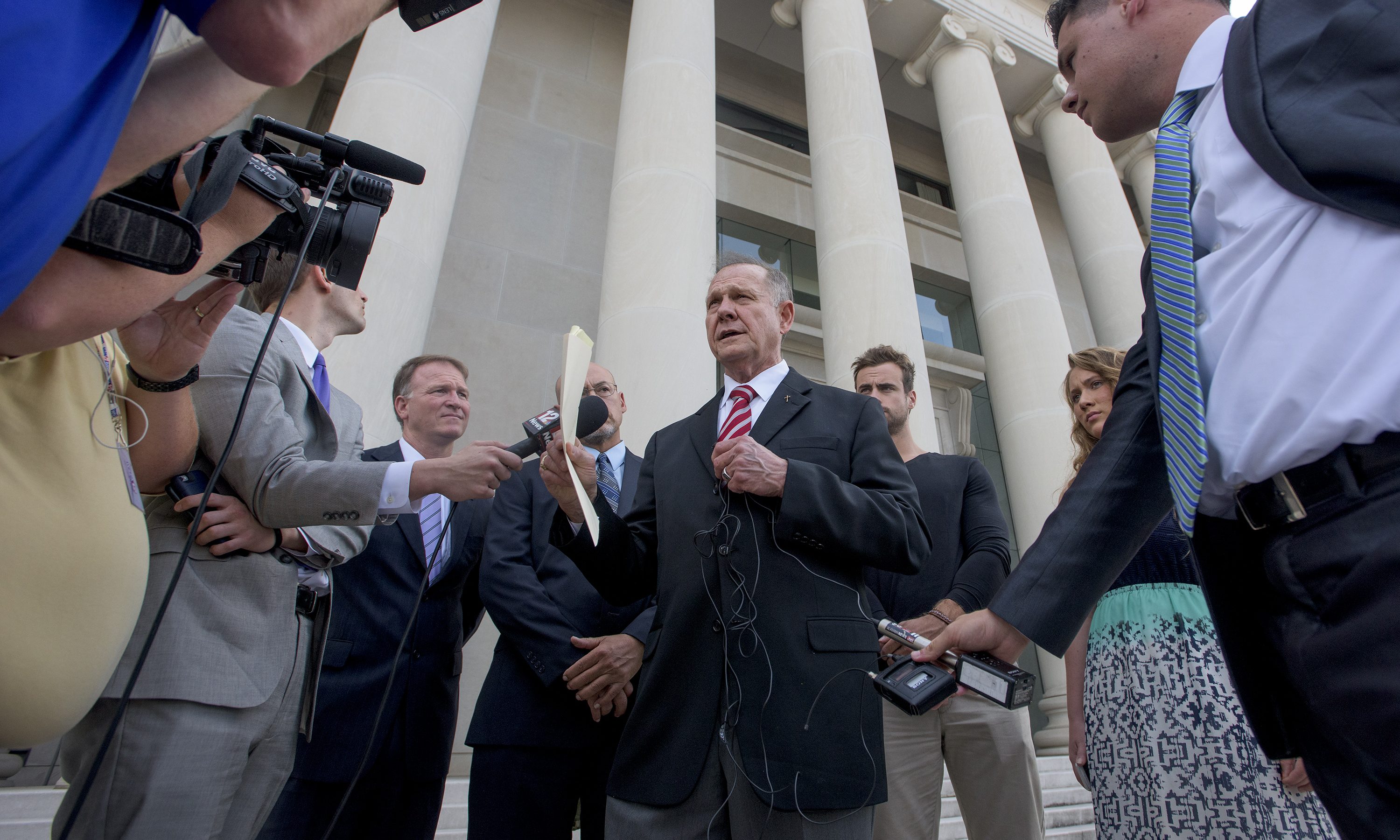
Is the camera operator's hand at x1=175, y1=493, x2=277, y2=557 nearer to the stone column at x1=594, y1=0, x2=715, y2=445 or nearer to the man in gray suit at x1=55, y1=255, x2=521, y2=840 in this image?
the man in gray suit at x1=55, y1=255, x2=521, y2=840

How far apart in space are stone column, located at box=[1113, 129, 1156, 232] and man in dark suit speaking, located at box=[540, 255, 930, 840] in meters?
11.4

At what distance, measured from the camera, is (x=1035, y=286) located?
8.62 meters

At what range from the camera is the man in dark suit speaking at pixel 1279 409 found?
3.22 ft

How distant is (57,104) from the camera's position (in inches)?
31.5

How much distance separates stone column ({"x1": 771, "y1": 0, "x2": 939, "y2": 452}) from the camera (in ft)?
22.9

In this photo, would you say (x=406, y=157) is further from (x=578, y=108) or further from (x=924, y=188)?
(x=924, y=188)

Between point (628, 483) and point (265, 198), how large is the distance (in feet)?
7.26

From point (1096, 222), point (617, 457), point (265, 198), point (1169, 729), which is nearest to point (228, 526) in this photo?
point (265, 198)

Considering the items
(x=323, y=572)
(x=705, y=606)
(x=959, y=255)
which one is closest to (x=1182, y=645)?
(x=705, y=606)

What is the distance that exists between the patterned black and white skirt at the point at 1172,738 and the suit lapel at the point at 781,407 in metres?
1.32

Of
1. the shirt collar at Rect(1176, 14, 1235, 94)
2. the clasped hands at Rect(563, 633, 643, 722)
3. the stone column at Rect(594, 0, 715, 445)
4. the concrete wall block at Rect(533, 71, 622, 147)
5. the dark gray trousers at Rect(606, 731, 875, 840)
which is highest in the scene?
the concrete wall block at Rect(533, 71, 622, 147)

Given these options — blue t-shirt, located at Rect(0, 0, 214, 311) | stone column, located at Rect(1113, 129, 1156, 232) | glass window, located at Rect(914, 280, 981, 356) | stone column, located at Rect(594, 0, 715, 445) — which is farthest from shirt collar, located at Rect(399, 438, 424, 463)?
stone column, located at Rect(1113, 129, 1156, 232)

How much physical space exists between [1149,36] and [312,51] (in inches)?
66.6

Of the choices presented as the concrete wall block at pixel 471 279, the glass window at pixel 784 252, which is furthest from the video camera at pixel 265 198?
the glass window at pixel 784 252
